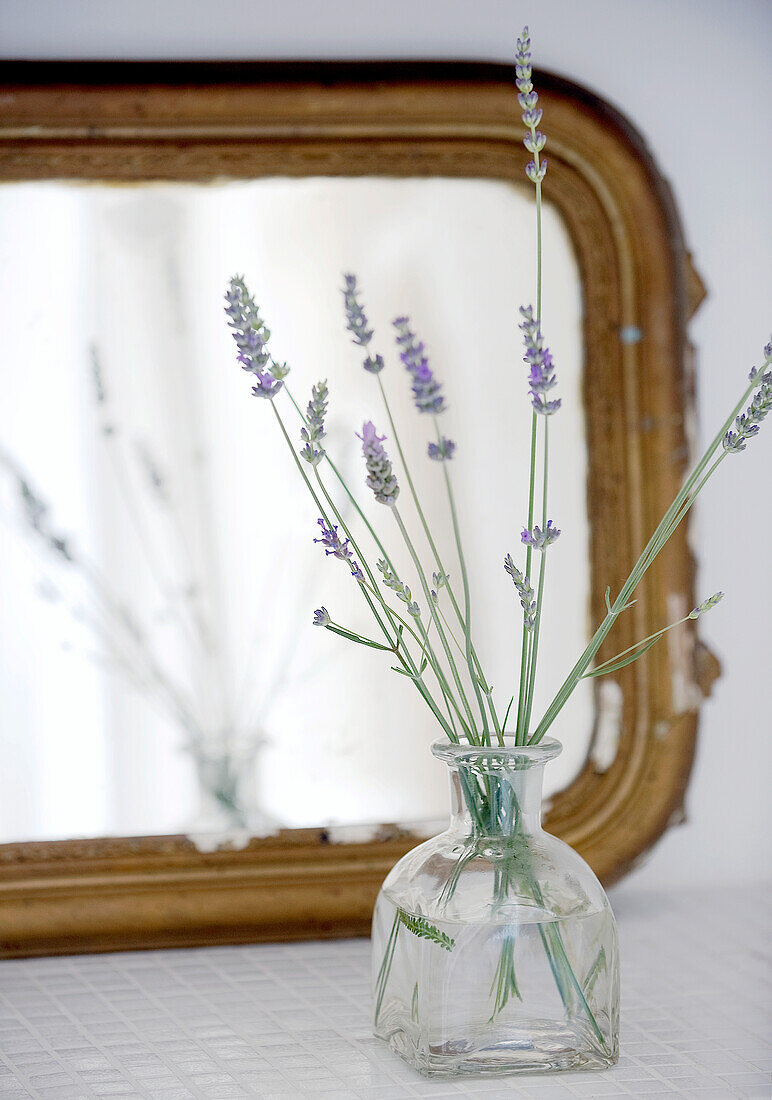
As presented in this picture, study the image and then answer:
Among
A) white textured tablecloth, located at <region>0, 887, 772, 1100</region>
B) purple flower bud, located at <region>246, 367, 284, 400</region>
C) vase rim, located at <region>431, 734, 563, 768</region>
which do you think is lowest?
white textured tablecloth, located at <region>0, 887, 772, 1100</region>

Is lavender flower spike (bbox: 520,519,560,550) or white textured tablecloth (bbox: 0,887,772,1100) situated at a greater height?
lavender flower spike (bbox: 520,519,560,550)

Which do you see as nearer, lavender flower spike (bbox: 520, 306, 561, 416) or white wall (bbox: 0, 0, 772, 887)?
lavender flower spike (bbox: 520, 306, 561, 416)

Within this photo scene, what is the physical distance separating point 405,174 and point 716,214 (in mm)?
241

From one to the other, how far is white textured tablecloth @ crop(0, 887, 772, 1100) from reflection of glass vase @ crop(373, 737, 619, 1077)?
0.02 metres

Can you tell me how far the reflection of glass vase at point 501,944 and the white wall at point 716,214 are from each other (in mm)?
308

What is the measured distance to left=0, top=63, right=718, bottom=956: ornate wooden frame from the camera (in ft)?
2.28

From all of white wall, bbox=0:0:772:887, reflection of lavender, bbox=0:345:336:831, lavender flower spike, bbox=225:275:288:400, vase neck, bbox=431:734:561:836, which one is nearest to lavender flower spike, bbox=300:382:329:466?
lavender flower spike, bbox=225:275:288:400

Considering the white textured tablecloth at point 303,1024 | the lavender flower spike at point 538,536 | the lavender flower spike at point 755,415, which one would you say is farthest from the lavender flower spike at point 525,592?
the white textured tablecloth at point 303,1024

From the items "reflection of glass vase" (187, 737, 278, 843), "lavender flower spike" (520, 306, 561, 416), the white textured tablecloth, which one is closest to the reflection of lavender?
"reflection of glass vase" (187, 737, 278, 843)

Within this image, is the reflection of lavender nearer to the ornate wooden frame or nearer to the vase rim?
the ornate wooden frame

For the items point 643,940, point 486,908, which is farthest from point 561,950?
point 643,940

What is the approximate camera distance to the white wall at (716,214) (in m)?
0.76

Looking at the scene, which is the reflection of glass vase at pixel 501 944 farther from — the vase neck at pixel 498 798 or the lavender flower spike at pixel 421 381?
the lavender flower spike at pixel 421 381

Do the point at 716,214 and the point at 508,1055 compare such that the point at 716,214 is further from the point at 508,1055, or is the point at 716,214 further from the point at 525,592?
the point at 508,1055
